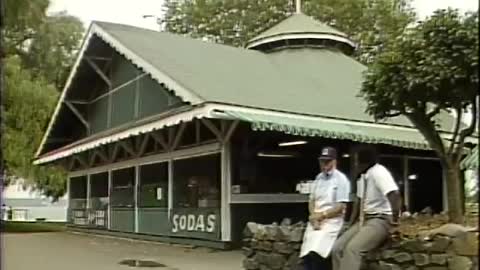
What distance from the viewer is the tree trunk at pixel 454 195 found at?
25.8ft

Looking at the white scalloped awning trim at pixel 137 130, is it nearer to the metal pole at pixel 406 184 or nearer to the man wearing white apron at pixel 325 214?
the metal pole at pixel 406 184

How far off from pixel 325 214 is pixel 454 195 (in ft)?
8.07

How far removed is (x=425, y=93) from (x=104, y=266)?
18.8 feet

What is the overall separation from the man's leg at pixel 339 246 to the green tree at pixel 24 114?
58.5 feet

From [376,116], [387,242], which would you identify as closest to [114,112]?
[376,116]

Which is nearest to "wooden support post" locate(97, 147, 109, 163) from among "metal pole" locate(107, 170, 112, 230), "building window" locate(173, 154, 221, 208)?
"metal pole" locate(107, 170, 112, 230)

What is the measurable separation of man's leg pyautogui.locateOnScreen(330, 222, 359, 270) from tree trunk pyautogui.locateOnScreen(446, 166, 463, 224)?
175 centimetres

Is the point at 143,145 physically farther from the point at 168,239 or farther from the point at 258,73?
the point at 258,73

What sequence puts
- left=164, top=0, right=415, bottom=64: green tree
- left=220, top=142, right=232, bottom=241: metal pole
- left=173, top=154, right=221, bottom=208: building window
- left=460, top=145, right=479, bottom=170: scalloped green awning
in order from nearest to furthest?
left=460, top=145, right=479, bottom=170: scalloped green awning < left=220, top=142, right=232, bottom=241: metal pole < left=173, top=154, right=221, bottom=208: building window < left=164, top=0, right=415, bottom=64: green tree

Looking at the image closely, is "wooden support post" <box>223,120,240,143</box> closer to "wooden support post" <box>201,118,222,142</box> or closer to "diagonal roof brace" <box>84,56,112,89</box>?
"wooden support post" <box>201,118,222,142</box>

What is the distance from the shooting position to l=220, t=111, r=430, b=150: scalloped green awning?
496 inches

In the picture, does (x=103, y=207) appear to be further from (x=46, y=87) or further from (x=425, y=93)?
(x=425, y=93)

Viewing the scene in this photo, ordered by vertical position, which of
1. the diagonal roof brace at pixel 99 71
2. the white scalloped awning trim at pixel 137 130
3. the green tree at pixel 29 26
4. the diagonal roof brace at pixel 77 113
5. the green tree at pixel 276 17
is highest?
the green tree at pixel 276 17

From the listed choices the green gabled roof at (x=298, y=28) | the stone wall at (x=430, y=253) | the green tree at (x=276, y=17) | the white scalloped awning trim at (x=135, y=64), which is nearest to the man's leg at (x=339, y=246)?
the stone wall at (x=430, y=253)
